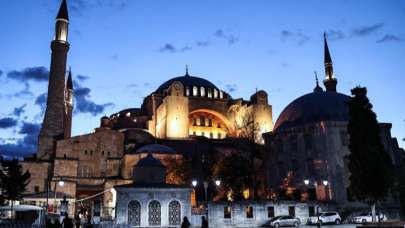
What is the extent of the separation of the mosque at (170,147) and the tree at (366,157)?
26.1 ft

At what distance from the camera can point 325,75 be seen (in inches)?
2175

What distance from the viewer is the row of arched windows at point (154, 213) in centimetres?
2488

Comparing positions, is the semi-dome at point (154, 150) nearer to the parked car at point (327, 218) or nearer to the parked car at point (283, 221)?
the parked car at point (283, 221)

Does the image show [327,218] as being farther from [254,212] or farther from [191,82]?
[191,82]

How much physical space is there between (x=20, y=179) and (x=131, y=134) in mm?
18314

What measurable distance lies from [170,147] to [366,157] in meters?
27.6

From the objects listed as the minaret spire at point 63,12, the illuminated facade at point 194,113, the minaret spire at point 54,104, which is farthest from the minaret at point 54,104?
the illuminated facade at point 194,113

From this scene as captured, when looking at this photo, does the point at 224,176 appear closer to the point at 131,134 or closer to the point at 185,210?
the point at 185,210

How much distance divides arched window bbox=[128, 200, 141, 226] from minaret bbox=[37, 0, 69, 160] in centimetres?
2115

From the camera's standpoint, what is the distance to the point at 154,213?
2519 cm

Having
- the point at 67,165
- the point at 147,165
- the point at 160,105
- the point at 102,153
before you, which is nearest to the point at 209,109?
the point at 160,105

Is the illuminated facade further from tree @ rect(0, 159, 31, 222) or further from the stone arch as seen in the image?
tree @ rect(0, 159, 31, 222)

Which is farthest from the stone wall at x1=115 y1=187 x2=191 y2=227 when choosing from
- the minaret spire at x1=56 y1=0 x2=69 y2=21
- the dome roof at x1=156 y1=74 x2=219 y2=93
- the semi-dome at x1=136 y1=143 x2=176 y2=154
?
the dome roof at x1=156 y1=74 x2=219 y2=93

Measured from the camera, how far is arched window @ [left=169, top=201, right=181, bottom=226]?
997 inches
